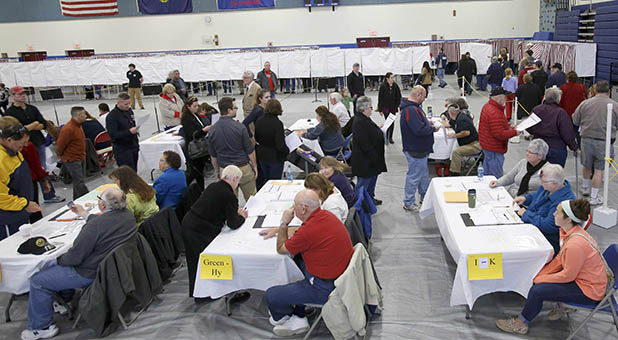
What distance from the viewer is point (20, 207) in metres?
4.56

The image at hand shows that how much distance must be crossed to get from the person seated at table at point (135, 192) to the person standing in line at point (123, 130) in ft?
7.65

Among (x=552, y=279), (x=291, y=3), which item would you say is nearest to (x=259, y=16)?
(x=291, y=3)

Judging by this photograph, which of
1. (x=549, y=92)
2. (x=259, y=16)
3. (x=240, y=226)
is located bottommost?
(x=240, y=226)

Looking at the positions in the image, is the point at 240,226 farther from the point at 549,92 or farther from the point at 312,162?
the point at 549,92

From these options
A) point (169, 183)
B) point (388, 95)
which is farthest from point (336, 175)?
point (388, 95)

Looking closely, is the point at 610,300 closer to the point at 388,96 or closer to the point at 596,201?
the point at 596,201

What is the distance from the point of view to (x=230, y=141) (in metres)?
5.54

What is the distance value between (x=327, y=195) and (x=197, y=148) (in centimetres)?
317

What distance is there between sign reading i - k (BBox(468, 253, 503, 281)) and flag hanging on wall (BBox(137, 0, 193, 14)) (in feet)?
76.2

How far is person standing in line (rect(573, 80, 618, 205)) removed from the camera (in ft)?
19.7

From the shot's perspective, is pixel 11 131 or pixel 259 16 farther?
pixel 259 16

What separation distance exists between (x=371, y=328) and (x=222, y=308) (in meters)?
1.33

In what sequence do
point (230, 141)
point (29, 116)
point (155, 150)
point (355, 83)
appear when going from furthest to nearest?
point (355, 83) < point (155, 150) < point (29, 116) < point (230, 141)

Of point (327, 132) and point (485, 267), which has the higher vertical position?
point (327, 132)
